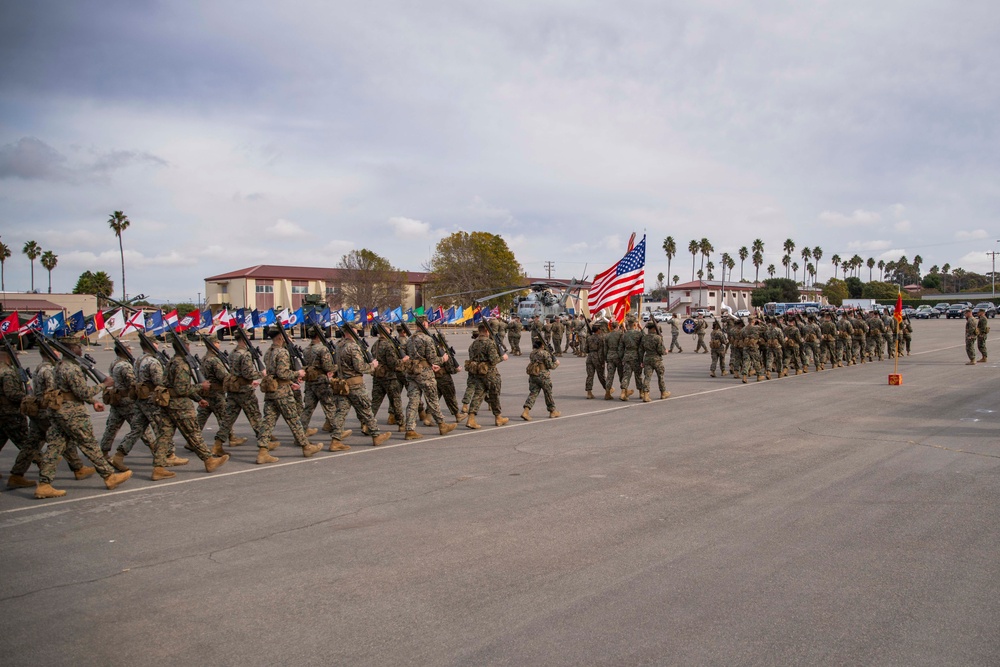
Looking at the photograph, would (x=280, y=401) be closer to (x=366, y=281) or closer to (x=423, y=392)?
(x=423, y=392)

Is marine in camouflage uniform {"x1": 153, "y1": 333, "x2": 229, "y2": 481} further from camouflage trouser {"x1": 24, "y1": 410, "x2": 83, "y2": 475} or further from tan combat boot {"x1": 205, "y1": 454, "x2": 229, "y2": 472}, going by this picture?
camouflage trouser {"x1": 24, "y1": 410, "x2": 83, "y2": 475}

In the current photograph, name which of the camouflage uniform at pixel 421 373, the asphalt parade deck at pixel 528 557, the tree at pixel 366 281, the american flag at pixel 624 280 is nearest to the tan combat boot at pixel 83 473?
the asphalt parade deck at pixel 528 557

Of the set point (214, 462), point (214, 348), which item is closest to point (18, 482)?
point (214, 462)

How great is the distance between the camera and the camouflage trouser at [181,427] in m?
8.62

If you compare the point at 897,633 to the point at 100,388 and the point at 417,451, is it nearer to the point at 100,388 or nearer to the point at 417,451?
the point at 417,451

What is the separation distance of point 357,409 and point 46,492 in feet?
13.4

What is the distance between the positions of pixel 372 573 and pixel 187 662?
59.8 inches

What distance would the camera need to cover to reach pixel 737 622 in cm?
433

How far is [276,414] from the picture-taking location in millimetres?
9547

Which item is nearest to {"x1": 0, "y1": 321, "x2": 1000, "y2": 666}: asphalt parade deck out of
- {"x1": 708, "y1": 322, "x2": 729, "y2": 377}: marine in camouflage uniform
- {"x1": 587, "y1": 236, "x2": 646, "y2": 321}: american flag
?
{"x1": 587, "y1": 236, "x2": 646, "y2": 321}: american flag

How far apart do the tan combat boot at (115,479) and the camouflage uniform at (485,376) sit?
5.42m

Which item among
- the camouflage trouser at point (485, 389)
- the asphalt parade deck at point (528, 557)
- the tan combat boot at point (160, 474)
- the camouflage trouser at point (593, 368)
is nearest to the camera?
the asphalt parade deck at point (528, 557)

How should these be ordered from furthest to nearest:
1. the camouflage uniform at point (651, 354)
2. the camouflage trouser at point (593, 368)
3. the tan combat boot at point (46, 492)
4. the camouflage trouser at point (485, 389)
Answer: the camouflage trouser at point (593, 368) → the camouflage uniform at point (651, 354) → the camouflage trouser at point (485, 389) → the tan combat boot at point (46, 492)

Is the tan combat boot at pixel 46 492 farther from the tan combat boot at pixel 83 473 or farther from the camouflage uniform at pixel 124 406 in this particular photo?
the camouflage uniform at pixel 124 406
